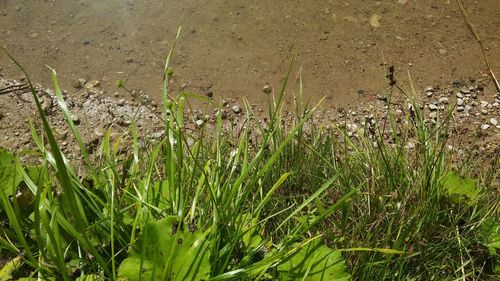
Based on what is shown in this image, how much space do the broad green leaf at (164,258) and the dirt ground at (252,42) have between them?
60.1 inches

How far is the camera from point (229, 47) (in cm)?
324

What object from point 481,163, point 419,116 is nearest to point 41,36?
point 419,116

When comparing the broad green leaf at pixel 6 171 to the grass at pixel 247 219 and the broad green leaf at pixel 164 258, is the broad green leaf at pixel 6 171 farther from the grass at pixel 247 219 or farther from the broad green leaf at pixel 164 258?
the broad green leaf at pixel 164 258

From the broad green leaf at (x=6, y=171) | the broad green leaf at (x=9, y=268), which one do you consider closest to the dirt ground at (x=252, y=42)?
the broad green leaf at (x=6, y=171)

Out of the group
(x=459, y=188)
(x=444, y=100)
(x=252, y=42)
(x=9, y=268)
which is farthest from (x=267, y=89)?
(x=9, y=268)

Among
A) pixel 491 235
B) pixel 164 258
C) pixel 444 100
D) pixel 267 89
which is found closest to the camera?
pixel 164 258

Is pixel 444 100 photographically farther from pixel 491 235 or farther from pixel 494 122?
pixel 491 235

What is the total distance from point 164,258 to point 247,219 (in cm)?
36

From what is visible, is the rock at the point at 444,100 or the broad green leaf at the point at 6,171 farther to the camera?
the rock at the point at 444,100

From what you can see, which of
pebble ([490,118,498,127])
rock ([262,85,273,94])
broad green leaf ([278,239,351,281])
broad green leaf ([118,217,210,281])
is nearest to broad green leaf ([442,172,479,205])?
broad green leaf ([278,239,351,281])

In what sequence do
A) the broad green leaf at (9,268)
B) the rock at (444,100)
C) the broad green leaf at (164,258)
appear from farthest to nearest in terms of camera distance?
the rock at (444,100)
the broad green leaf at (9,268)
the broad green leaf at (164,258)

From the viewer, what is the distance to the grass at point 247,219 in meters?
1.56

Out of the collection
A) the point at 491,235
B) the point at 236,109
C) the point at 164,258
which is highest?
the point at 164,258

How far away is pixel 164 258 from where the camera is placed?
1548mm
